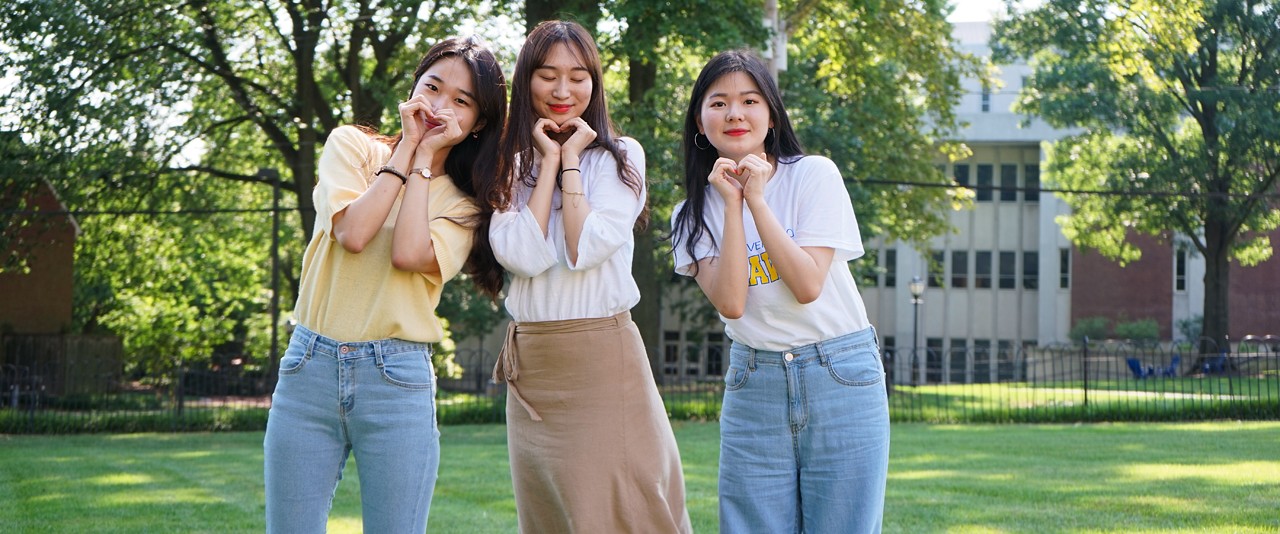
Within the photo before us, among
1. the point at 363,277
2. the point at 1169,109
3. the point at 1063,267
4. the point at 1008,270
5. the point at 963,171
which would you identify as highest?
the point at 963,171

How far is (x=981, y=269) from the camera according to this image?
158 feet

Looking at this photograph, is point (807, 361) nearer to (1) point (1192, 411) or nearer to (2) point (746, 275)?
(2) point (746, 275)

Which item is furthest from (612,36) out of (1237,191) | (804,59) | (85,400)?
(1237,191)

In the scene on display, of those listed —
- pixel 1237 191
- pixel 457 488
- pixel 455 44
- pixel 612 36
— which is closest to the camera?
pixel 455 44

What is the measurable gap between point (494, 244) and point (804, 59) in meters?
22.8

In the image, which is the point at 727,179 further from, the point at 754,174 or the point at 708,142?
the point at 708,142

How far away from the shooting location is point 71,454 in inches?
562

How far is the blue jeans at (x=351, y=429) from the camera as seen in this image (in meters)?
3.26

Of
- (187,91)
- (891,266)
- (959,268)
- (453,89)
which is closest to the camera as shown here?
(453,89)

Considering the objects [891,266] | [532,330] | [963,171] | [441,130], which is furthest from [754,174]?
[891,266]

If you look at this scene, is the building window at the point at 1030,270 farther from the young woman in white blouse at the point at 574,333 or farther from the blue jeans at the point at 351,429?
the blue jeans at the point at 351,429

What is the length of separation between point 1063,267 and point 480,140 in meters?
46.5

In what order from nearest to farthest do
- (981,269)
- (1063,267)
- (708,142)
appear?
(708,142) < (1063,267) < (981,269)

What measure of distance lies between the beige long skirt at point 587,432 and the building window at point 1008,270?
46693 mm
